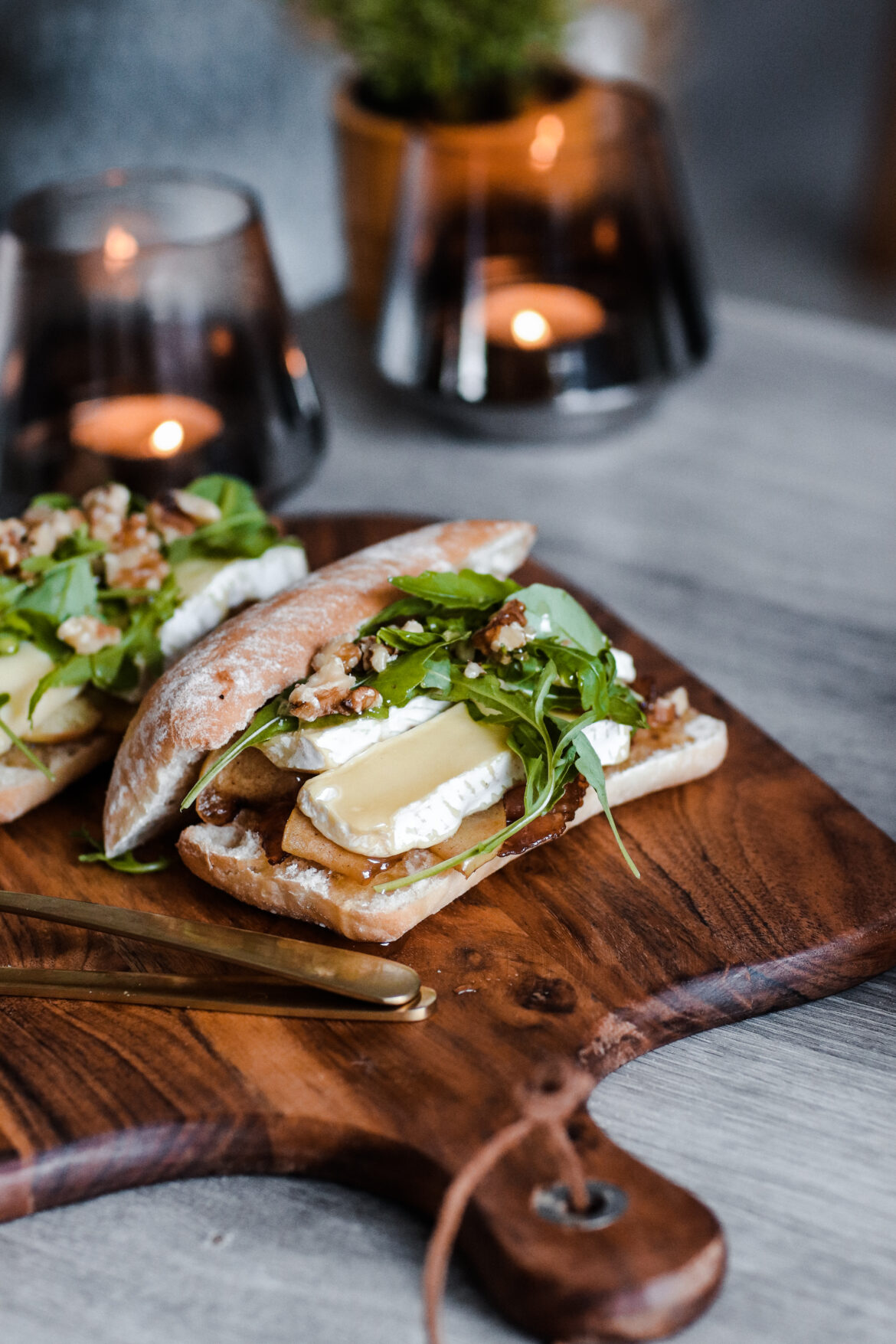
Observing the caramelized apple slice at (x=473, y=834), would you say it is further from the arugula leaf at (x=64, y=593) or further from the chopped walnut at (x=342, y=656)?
the arugula leaf at (x=64, y=593)

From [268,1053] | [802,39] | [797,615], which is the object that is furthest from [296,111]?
[802,39]

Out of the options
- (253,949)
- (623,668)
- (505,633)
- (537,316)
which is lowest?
(253,949)

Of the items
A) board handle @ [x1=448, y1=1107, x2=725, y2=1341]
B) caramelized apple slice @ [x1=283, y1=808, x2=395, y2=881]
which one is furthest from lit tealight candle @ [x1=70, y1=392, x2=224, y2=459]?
board handle @ [x1=448, y1=1107, x2=725, y2=1341]

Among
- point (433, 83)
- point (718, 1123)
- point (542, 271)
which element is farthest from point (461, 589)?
point (433, 83)

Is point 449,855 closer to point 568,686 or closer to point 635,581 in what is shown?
point 568,686

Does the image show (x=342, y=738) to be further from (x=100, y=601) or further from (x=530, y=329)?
(x=530, y=329)

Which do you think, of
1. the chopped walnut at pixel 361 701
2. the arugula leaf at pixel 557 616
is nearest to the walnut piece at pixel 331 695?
the chopped walnut at pixel 361 701
